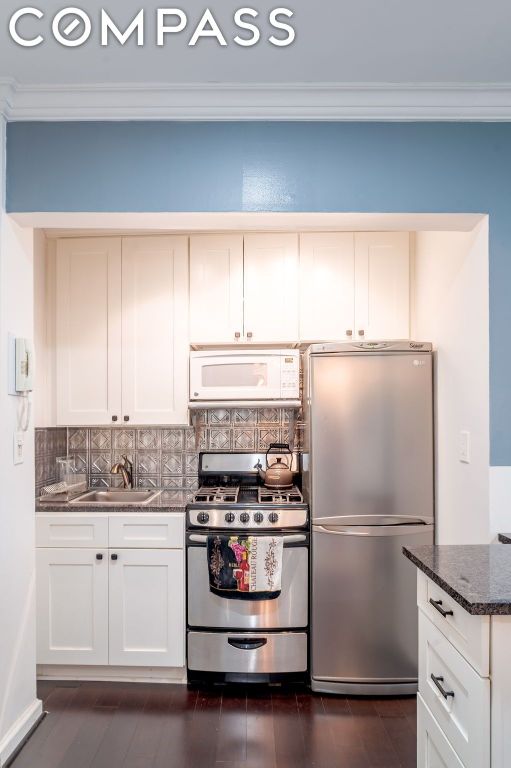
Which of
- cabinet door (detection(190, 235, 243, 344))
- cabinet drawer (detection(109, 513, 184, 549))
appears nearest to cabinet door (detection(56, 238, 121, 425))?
cabinet door (detection(190, 235, 243, 344))

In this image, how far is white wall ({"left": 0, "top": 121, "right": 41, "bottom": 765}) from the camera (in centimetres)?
234

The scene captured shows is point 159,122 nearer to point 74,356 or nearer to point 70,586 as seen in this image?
point 74,356

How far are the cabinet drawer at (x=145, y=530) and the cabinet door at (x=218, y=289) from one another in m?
1.05

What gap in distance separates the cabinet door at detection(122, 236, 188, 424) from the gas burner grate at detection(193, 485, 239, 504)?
445 mm

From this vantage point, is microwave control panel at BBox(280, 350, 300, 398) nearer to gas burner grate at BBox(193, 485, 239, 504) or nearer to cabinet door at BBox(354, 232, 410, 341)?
cabinet door at BBox(354, 232, 410, 341)

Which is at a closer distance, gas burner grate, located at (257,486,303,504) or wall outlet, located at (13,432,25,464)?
wall outlet, located at (13,432,25,464)

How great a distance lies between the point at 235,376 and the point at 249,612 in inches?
50.3

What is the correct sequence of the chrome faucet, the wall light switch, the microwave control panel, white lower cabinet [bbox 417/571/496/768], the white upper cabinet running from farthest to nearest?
the chrome faucet → the white upper cabinet → the microwave control panel → the wall light switch → white lower cabinet [bbox 417/571/496/768]

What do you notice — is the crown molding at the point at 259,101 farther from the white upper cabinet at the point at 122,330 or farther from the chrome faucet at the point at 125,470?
the chrome faucet at the point at 125,470

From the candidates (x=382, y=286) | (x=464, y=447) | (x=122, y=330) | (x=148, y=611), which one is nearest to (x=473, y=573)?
(x=464, y=447)

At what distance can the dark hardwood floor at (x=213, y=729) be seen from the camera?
238 centimetres

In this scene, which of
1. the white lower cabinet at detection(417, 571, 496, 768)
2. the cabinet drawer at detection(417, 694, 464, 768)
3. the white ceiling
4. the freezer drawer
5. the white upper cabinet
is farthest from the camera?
the white upper cabinet

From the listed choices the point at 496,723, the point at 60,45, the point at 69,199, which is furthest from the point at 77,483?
the point at 496,723

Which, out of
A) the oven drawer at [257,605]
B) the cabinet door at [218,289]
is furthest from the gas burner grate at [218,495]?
the cabinet door at [218,289]
